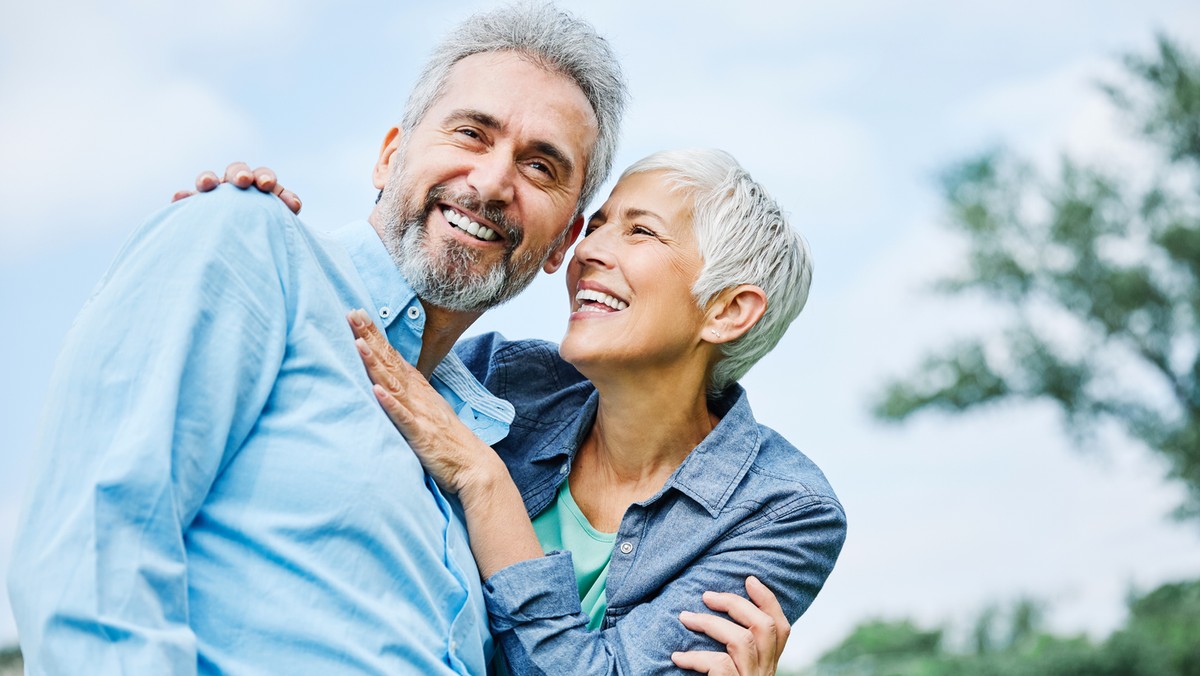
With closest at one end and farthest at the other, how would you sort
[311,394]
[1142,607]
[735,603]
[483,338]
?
[311,394], [735,603], [483,338], [1142,607]

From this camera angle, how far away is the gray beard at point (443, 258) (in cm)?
247

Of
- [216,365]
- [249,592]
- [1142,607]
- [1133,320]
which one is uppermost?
[1133,320]

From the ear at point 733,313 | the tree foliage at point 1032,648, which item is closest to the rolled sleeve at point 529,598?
the ear at point 733,313

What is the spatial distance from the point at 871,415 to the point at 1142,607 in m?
3.65

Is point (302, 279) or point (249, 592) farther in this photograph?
point (302, 279)

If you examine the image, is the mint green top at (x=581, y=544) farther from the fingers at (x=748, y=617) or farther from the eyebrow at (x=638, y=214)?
the eyebrow at (x=638, y=214)

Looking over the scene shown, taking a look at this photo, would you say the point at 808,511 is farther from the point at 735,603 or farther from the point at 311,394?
the point at 311,394

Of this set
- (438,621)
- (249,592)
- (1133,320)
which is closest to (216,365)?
(249,592)

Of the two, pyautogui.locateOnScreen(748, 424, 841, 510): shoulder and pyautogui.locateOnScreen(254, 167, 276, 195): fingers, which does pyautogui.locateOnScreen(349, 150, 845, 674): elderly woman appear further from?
pyautogui.locateOnScreen(254, 167, 276, 195): fingers

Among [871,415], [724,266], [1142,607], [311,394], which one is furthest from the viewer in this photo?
[871,415]

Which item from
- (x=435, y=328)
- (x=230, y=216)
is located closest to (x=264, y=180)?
(x=230, y=216)

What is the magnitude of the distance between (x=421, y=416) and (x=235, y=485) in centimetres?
55

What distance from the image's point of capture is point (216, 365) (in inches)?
65.9

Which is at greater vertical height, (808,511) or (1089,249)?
(1089,249)
